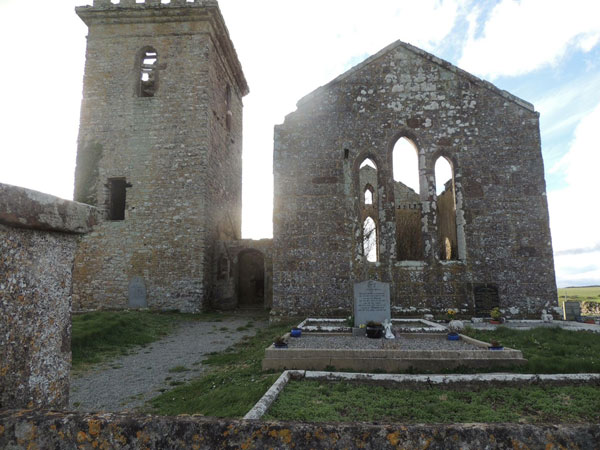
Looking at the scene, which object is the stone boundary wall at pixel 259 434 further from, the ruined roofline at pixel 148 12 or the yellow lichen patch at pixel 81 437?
the ruined roofline at pixel 148 12

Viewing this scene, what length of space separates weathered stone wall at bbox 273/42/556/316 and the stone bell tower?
17.3 feet

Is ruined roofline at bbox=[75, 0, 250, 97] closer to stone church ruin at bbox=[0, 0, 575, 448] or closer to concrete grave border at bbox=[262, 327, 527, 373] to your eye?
→ stone church ruin at bbox=[0, 0, 575, 448]

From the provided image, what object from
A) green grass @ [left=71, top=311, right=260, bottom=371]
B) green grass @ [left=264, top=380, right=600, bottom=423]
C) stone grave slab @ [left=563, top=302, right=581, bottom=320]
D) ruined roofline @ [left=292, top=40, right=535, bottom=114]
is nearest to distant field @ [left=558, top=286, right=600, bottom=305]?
stone grave slab @ [left=563, top=302, right=581, bottom=320]

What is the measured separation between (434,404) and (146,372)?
510cm

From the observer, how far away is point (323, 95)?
Result: 11.2 meters

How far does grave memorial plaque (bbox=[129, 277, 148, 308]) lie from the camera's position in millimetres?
13883

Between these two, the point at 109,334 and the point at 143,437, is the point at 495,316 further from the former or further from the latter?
the point at 143,437

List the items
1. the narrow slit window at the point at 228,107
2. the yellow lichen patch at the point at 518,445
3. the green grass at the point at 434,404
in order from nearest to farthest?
the yellow lichen patch at the point at 518,445, the green grass at the point at 434,404, the narrow slit window at the point at 228,107

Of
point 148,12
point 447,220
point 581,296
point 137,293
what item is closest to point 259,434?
point 137,293

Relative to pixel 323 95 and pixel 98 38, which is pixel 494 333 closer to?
pixel 323 95

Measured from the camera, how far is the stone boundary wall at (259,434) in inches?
44.9

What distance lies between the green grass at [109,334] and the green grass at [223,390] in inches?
100.0

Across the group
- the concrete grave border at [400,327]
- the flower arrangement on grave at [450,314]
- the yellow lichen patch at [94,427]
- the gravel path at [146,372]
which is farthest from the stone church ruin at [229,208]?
the gravel path at [146,372]

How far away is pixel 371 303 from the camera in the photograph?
843 cm
